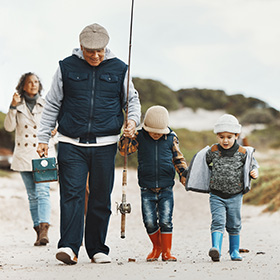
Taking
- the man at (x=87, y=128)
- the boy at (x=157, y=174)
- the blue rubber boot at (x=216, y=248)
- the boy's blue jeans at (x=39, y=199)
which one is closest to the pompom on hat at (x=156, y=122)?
the boy at (x=157, y=174)

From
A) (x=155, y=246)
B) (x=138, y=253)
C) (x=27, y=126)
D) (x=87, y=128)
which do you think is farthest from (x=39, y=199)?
(x=87, y=128)

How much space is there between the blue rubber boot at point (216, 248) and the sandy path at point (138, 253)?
8cm

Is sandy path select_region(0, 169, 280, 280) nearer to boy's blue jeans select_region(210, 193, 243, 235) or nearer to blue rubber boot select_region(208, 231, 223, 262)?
blue rubber boot select_region(208, 231, 223, 262)

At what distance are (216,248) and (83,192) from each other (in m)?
1.22

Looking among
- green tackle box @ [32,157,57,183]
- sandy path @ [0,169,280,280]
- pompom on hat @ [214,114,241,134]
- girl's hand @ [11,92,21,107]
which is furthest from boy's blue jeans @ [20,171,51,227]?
pompom on hat @ [214,114,241,134]

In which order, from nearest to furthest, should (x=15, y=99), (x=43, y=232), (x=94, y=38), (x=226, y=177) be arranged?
(x=94, y=38)
(x=226, y=177)
(x=43, y=232)
(x=15, y=99)

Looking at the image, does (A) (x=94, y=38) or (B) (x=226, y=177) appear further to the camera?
(B) (x=226, y=177)

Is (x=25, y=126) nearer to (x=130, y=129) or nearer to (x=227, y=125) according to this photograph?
(x=130, y=129)

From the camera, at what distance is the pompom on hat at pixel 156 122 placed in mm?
5461

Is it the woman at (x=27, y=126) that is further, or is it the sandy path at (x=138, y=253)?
the woman at (x=27, y=126)

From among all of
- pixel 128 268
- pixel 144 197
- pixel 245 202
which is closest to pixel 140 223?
pixel 245 202

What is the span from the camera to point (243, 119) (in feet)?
A: 125

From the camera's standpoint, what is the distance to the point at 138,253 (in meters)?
6.43

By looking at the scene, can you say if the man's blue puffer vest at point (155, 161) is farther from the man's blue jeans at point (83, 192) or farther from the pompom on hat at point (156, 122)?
the man's blue jeans at point (83, 192)
